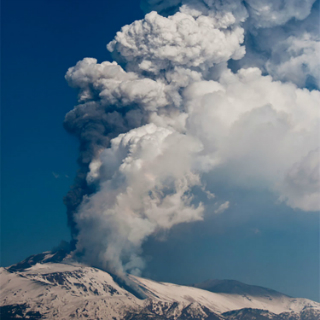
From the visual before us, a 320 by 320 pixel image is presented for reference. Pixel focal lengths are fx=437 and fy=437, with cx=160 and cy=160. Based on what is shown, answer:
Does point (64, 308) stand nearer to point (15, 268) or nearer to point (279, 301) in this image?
point (15, 268)

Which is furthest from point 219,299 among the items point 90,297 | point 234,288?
point 90,297

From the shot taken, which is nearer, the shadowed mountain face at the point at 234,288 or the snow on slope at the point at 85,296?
the snow on slope at the point at 85,296

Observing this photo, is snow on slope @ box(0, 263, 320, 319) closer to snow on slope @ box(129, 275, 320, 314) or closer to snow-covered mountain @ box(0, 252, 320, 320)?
snow-covered mountain @ box(0, 252, 320, 320)

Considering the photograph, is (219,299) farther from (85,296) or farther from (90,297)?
(85,296)

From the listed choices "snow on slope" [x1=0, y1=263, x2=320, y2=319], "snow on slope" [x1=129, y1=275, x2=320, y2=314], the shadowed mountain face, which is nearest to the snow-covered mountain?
"snow on slope" [x1=0, y1=263, x2=320, y2=319]

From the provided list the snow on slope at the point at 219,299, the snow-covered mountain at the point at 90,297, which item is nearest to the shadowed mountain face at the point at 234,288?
the snow on slope at the point at 219,299

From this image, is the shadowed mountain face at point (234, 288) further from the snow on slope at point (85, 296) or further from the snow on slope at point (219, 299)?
the snow on slope at point (85, 296)
